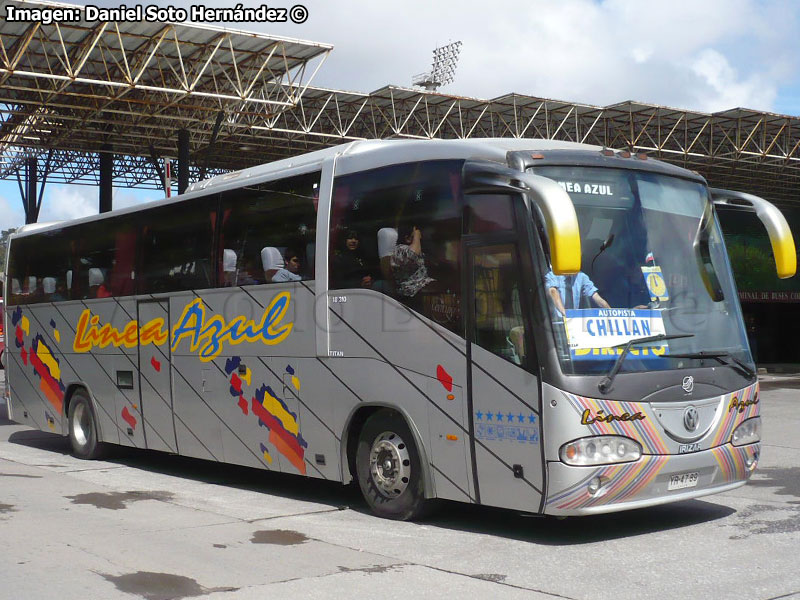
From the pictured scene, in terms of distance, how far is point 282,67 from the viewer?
30938 mm

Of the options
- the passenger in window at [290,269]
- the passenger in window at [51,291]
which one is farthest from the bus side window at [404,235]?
the passenger in window at [51,291]

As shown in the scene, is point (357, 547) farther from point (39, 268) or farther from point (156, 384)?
point (39, 268)

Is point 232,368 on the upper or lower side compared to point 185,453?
upper

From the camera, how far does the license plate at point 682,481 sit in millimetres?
7906

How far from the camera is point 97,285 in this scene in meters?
13.9

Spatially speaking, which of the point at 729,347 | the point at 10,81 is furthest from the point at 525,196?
the point at 10,81

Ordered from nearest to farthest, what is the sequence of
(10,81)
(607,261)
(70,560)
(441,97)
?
1. (70,560)
2. (607,261)
3. (10,81)
4. (441,97)

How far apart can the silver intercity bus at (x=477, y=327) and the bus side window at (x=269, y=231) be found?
2cm

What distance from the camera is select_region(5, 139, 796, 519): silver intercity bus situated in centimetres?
765

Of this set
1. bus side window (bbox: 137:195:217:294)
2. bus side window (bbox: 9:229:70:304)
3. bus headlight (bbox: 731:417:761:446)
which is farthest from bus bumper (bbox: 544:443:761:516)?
bus side window (bbox: 9:229:70:304)

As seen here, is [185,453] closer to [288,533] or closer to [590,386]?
[288,533]

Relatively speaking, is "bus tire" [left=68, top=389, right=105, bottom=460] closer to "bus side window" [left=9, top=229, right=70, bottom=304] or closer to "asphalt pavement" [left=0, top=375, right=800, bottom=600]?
"bus side window" [left=9, top=229, right=70, bottom=304]

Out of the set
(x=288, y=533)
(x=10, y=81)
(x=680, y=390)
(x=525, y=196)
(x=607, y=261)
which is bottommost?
(x=288, y=533)

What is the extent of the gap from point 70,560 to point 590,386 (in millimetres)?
3995
